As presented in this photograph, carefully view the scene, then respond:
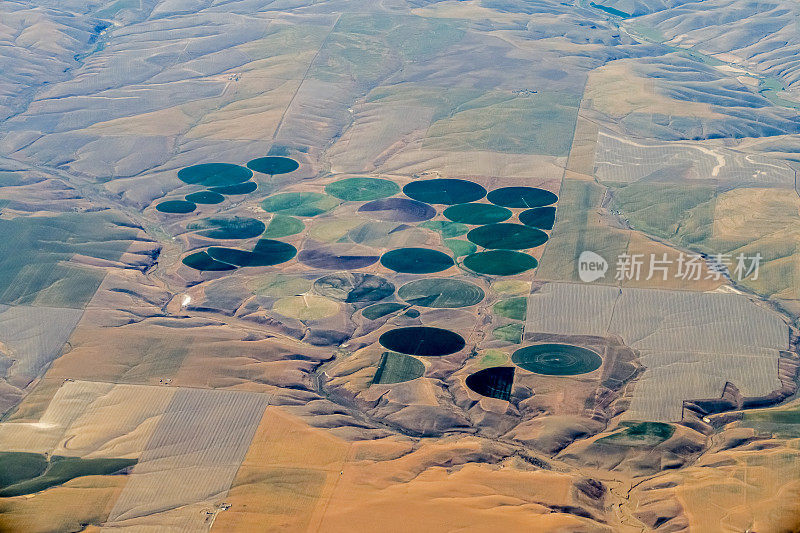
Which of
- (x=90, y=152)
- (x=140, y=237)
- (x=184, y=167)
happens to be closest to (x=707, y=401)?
(x=140, y=237)

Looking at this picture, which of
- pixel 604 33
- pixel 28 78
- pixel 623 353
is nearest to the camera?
pixel 623 353

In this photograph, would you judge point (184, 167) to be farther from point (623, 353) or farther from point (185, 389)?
point (623, 353)

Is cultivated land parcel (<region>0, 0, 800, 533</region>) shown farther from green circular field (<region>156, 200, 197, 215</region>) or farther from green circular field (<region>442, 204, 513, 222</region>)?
green circular field (<region>442, 204, 513, 222</region>)

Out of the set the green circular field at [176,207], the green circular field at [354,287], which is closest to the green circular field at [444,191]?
the green circular field at [354,287]

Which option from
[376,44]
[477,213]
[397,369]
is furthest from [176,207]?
[376,44]

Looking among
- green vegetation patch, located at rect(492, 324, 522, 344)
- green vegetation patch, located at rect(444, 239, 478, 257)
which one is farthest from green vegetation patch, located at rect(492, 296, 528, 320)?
green vegetation patch, located at rect(444, 239, 478, 257)

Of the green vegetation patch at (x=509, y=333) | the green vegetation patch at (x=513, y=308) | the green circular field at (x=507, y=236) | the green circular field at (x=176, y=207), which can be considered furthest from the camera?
the green circular field at (x=176, y=207)

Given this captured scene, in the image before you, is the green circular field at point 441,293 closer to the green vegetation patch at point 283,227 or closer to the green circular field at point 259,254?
the green circular field at point 259,254
